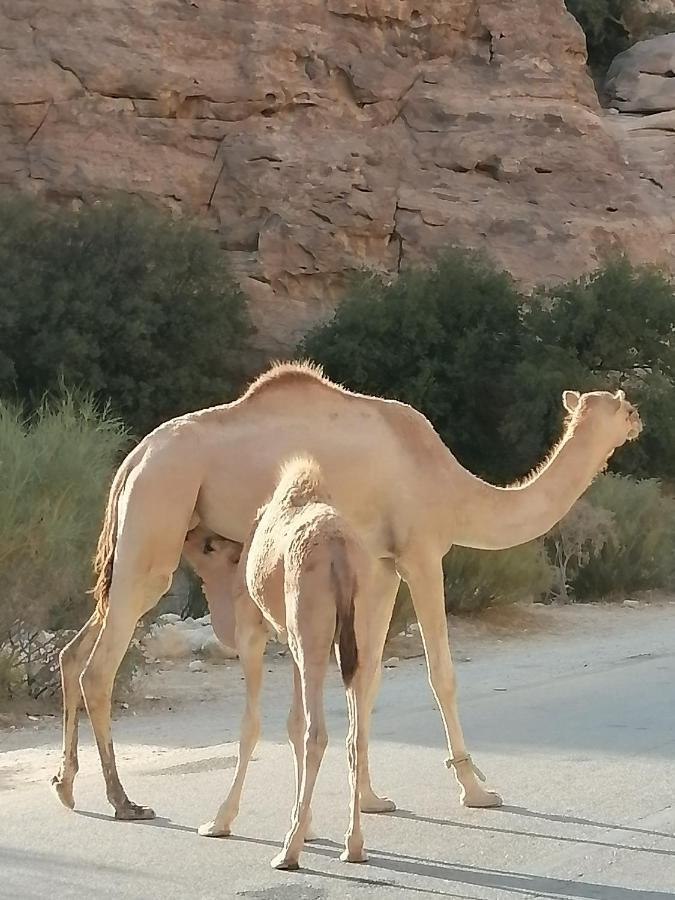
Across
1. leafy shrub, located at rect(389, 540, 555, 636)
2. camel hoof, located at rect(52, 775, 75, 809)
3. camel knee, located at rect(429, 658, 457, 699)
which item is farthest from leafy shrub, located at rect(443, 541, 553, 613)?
camel hoof, located at rect(52, 775, 75, 809)

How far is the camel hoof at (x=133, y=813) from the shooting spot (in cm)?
705

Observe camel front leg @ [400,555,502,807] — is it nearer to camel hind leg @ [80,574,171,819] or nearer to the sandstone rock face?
camel hind leg @ [80,574,171,819]

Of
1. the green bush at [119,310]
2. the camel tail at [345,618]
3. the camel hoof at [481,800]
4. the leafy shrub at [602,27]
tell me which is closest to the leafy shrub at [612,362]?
the green bush at [119,310]

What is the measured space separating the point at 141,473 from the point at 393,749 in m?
2.88

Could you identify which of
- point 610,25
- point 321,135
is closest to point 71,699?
point 321,135

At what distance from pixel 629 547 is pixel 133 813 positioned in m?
15.1

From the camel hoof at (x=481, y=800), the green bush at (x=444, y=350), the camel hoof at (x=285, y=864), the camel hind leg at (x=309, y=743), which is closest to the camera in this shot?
the camel hind leg at (x=309, y=743)

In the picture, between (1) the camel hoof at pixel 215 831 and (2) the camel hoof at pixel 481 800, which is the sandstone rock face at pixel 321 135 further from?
(1) the camel hoof at pixel 215 831

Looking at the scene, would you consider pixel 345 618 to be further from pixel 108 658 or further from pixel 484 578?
pixel 484 578

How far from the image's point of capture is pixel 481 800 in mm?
7336

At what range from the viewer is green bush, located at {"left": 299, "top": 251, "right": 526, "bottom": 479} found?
107 ft

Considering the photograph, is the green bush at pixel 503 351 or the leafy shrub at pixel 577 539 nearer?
the leafy shrub at pixel 577 539

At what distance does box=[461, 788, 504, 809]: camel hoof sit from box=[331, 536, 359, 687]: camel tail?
169 cm

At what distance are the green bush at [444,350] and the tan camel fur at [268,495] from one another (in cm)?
2445
